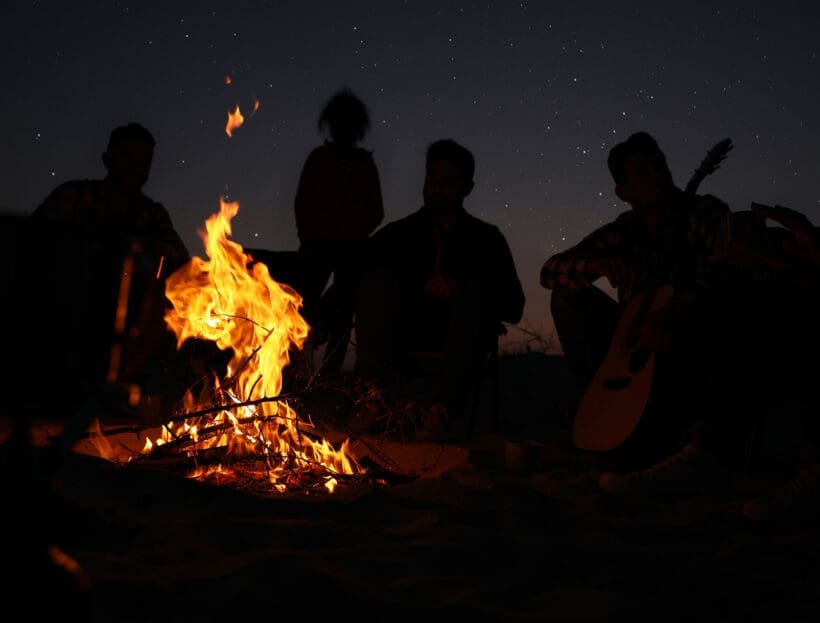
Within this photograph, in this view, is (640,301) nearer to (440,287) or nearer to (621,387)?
(621,387)

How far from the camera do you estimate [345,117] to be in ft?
20.0

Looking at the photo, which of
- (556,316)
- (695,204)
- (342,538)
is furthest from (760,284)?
(342,538)

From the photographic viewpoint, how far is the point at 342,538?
2.54m

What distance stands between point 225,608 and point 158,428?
2393 mm

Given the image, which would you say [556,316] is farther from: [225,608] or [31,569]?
[31,569]

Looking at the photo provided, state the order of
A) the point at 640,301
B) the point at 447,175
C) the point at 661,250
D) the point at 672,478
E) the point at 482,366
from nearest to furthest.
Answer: the point at 672,478 → the point at 640,301 → the point at 661,250 → the point at 482,366 → the point at 447,175

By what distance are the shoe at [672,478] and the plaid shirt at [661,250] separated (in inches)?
30.1

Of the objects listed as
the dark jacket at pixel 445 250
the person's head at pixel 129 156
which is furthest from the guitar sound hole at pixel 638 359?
the person's head at pixel 129 156

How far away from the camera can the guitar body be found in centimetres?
361

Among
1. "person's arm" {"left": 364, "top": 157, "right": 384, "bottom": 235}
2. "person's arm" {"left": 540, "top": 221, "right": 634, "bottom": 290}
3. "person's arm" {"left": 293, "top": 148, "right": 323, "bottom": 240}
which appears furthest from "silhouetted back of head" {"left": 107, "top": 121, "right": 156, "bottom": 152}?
"person's arm" {"left": 540, "top": 221, "right": 634, "bottom": 290}

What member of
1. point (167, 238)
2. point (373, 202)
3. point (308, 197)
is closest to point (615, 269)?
point (373, 202)

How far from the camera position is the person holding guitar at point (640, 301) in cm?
357

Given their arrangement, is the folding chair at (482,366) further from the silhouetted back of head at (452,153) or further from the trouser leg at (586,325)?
the silhouetted back of head at (452,153)

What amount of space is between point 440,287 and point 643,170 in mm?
1448
